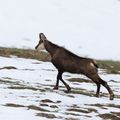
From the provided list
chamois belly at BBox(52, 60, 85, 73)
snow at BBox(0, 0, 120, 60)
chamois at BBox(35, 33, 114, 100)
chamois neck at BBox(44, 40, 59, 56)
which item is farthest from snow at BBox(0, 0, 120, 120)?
chamois neck at BBox(44, 40, 59, 56)

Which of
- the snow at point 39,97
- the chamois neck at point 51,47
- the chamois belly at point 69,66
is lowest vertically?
the snow at point 39,97

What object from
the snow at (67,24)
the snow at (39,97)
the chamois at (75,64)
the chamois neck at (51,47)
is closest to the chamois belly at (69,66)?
the chamois at (75,64)

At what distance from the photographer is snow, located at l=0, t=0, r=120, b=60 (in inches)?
2586

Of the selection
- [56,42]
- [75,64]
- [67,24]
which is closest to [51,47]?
[75,64]

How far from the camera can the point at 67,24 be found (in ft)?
253

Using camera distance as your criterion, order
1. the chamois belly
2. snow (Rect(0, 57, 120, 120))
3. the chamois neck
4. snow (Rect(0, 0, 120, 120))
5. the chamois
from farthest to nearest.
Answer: the chamois neck < the chamois belly < the chamois < snow (Rect(0, 0, 120, 120)) < snow (Rect(0, 57, 120, 120))

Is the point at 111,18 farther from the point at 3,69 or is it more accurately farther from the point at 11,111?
the point at 11,111

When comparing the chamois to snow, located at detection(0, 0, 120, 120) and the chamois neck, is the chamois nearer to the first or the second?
the chamois neck

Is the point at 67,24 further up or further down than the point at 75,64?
further up

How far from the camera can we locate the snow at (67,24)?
6569 cm

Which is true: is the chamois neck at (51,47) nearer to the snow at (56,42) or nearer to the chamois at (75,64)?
the chamois at (75,64)

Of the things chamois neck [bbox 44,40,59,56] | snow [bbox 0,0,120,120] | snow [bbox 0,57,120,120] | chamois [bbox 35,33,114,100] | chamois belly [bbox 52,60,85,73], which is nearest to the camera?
snow [bbox 0,57,120,120]

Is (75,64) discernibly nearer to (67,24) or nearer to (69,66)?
(69,66)

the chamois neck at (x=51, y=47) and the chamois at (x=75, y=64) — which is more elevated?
the chamois neck at (x=51, y=47)
